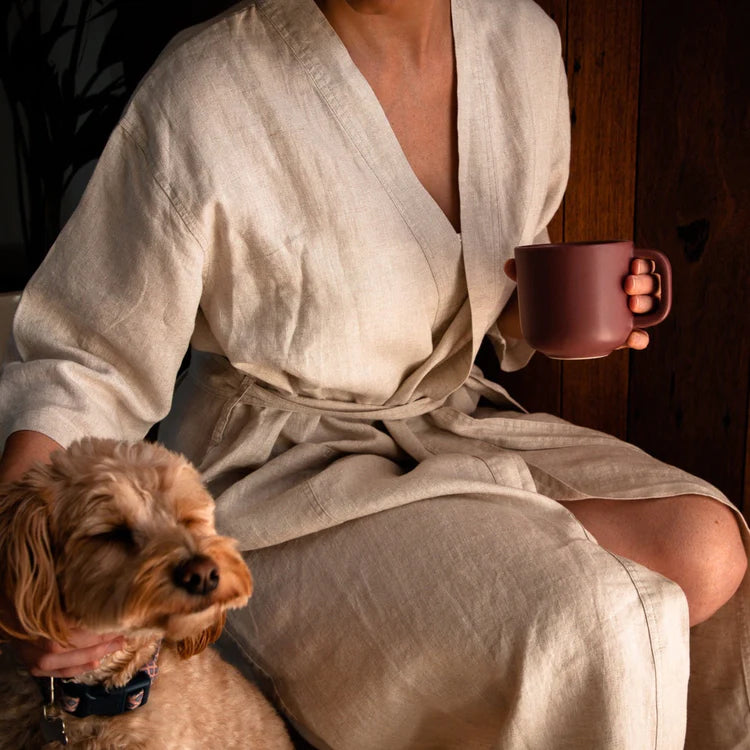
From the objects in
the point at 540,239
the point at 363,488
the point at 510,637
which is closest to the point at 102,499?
the point at 363,488

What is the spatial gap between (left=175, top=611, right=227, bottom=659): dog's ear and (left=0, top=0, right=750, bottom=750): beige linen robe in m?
0.16

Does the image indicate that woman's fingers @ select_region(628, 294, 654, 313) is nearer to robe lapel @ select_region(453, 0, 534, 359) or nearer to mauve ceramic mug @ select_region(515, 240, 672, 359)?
mauve ceramic mug @ select_region(515, 240, 672, 359)

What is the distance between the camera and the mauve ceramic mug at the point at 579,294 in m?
1.06

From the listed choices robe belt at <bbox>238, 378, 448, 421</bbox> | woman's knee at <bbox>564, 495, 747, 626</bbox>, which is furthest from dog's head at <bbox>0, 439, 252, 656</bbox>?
woman's knee at <bbox>564, 495, 747, 626</bbox>

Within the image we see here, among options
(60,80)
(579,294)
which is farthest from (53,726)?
(60,80)

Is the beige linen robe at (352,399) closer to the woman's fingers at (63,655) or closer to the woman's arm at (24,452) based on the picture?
the woman's arm at (24,452)

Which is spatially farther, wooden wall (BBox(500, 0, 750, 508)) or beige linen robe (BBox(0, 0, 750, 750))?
wooden wall (BBox(500, 0, 750, 508))

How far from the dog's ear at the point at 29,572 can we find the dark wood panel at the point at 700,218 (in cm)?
99

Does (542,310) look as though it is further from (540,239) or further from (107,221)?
(107,221)

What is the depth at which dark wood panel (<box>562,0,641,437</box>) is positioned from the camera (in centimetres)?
145

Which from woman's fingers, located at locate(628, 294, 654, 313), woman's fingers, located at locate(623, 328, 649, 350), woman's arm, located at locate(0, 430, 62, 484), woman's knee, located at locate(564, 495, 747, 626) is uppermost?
woman's fingers, located at locate(628, 294, 654, 313)

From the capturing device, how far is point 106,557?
92cm

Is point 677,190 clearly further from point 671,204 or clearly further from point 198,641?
point 198,641

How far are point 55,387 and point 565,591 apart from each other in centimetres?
62
